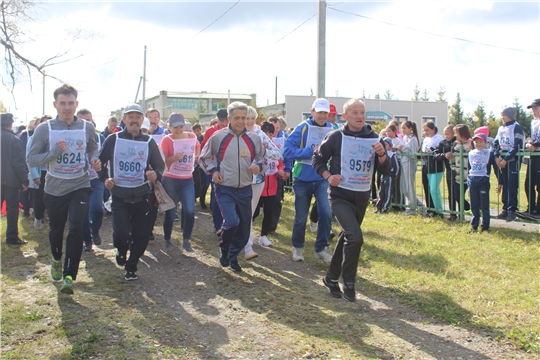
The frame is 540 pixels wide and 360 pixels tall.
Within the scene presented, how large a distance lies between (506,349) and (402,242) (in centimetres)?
407

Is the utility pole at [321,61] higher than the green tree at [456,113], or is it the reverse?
the green tree at [456,113]

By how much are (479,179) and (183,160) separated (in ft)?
15.7

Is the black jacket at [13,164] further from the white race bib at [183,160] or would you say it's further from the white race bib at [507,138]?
the white race bib at [507,138]

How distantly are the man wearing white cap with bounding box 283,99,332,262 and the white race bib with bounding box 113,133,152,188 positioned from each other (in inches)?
75.2

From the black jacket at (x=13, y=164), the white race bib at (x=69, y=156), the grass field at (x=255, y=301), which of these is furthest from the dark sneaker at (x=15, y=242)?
the white race bib at (x=69, y=156)

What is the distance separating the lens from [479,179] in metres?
8.74

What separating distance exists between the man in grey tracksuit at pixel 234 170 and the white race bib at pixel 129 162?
760mm

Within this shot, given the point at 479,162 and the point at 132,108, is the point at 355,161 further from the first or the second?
the point at 479,162

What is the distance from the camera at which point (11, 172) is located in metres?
8.73

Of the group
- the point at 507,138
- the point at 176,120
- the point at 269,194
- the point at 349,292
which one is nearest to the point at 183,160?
the point at 176,120

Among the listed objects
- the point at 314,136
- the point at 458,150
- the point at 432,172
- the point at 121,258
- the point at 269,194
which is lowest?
the point at 121,258

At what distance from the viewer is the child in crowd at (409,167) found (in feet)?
36.9

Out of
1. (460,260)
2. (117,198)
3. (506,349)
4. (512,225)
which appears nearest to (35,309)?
(117,198)

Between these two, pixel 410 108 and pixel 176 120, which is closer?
pixel 176 120
